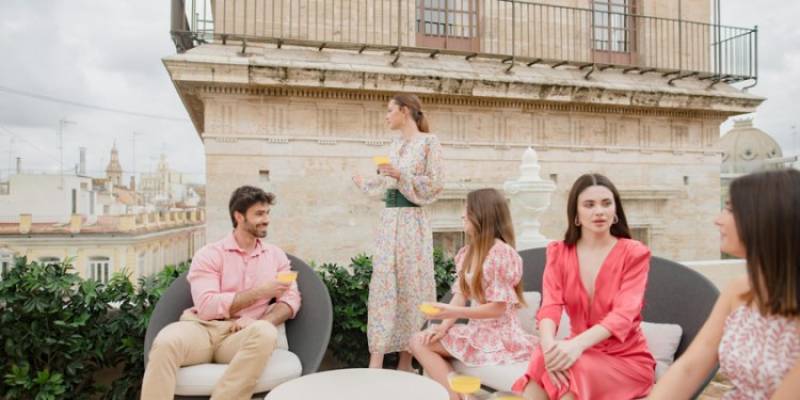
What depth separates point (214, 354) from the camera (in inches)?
120

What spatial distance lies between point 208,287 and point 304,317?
61 centimetres

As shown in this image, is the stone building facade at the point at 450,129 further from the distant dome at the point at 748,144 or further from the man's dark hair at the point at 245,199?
the distant dome at the point at 748,144

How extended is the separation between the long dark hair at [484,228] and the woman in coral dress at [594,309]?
38cm

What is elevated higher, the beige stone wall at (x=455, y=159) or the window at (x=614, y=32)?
the window at (x=614, y=32)

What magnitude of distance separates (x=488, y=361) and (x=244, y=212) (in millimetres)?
1739

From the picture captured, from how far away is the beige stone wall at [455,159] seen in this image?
748 cm

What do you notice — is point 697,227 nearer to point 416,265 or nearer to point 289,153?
point 289,153

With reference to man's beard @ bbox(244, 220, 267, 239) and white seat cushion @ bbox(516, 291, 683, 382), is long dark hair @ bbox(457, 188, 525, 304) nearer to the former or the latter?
white seat cushion @ bbox(516, 291, 683, 382)

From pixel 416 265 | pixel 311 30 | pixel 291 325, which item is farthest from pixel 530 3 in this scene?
pixel 291 325

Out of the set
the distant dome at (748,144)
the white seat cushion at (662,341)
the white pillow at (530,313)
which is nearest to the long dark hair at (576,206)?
the white seat cushion at (662,341)

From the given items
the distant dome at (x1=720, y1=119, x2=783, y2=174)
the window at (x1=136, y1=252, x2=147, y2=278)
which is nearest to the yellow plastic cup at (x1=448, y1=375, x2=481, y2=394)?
the window at (x1=136, y1=252, x2=147, y2=278)

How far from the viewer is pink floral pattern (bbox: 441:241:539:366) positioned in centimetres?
288

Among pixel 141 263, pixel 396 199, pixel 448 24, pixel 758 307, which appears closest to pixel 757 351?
pixel 758 307

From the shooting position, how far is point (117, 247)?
69.1ft
